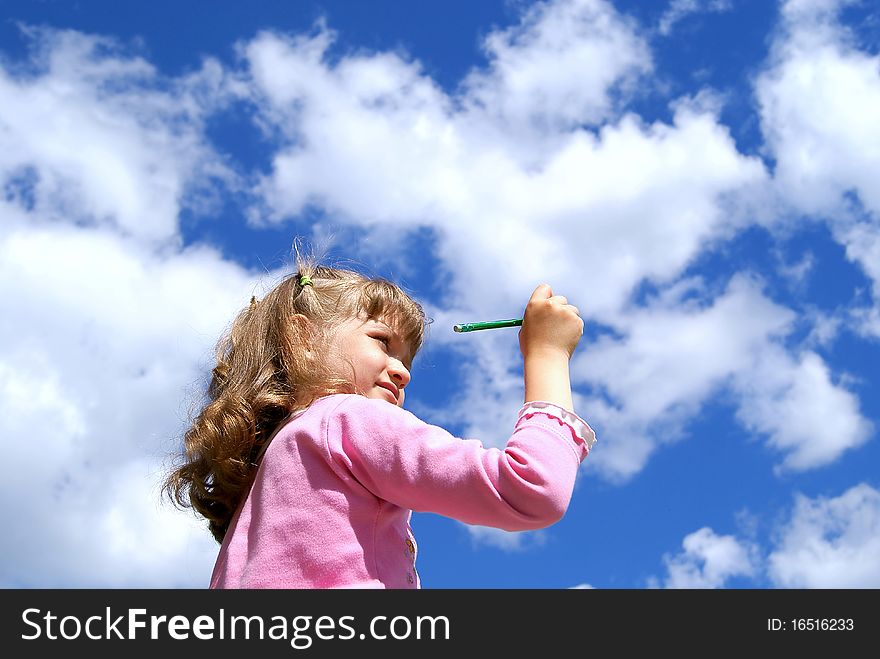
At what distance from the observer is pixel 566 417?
3252 mm

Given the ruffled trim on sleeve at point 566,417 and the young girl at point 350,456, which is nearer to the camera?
the young girl at point 350,456

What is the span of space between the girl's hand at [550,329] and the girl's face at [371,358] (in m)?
0.58

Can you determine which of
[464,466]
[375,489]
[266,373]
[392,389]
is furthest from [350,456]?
[266,373]

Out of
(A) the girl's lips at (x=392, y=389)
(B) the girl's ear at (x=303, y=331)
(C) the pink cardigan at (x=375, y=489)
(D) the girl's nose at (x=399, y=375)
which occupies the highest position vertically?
(B) the girl's ear at (x=303, y=331)

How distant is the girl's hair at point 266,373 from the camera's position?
12.2ft

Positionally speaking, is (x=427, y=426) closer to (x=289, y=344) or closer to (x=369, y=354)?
(x=369, y=354)

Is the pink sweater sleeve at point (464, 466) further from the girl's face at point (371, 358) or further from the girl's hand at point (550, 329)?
the girl's face at point (371, 358)

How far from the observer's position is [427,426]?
10.5 ft

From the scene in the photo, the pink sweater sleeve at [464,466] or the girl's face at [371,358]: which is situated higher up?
the girl's face at [371,358]

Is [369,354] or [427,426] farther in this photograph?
[369,354]

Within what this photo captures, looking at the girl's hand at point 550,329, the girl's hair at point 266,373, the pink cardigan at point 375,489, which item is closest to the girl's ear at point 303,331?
the girl's hair at point 266,373
